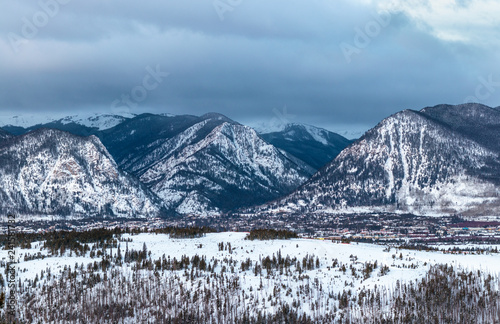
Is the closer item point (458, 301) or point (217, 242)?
point (458, 301)

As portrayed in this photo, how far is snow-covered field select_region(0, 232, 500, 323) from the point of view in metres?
131

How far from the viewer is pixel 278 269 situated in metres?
143

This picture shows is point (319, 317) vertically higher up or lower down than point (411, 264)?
lower down

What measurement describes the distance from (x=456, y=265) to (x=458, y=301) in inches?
720

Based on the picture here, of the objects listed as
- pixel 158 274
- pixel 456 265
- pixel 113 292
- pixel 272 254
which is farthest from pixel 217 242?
pixel 456 265

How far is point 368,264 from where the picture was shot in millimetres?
143750

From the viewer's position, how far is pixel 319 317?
407 ft

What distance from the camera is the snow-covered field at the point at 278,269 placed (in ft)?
429

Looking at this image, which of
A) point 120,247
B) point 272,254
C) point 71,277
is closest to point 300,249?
point 272,254

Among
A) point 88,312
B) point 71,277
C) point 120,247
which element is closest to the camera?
point 88,312

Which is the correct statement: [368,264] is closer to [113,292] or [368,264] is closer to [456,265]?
[456,265]

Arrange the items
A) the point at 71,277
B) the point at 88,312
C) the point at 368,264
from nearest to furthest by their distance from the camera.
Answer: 1. the point at 88,312
2. the point at 71,277
3. the point at 368,264

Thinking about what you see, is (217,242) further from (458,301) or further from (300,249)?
(458,301)

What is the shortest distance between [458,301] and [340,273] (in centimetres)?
2546
